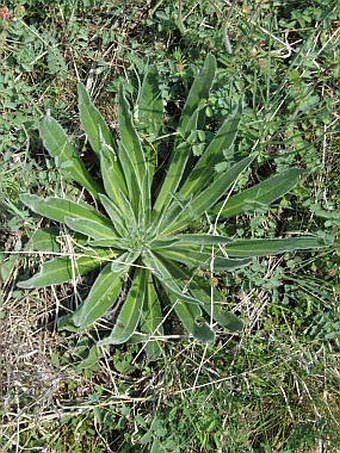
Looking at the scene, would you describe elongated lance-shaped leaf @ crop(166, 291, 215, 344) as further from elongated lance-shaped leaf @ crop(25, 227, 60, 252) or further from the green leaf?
elongated lance-shaped leaf @ crop(25, 227, 60, 252)

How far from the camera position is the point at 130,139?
115 inches

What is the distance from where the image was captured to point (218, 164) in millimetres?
2824

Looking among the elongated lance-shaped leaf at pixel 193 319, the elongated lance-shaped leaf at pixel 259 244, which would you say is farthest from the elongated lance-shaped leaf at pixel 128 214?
the elongated lance-shaped leaf at pixel 193 319

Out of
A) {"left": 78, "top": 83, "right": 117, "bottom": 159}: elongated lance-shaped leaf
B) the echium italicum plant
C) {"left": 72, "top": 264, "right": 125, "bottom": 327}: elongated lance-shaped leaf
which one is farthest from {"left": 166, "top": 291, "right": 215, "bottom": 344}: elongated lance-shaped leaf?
{"left": 78, "top": 83, "right": 117, "bottom": 159}: elongated lance-shaped leaf

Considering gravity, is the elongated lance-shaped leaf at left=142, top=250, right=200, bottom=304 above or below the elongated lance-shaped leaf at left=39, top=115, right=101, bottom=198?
below

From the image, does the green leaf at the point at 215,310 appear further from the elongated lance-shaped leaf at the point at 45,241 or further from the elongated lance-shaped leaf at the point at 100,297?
the elongated lance-shaped leaf at the point at 45,241

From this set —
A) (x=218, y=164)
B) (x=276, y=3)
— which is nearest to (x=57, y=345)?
(x=218, y=164)

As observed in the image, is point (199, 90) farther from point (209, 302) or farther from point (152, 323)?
point (152, 323)

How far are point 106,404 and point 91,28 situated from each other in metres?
1.71

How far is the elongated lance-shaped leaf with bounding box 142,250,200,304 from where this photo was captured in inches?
108

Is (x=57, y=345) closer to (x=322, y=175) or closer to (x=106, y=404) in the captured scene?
(x=106, y=404)

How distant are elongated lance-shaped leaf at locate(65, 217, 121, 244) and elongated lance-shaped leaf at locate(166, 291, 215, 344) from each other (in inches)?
13.5

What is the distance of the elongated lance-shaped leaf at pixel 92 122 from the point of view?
286cm

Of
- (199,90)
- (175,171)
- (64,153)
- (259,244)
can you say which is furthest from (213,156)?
(64,153)
